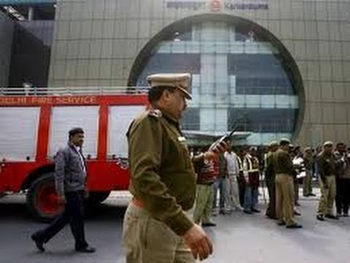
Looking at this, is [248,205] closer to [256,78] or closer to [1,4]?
[256,78]

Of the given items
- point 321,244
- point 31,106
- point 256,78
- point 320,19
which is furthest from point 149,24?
point 321,244

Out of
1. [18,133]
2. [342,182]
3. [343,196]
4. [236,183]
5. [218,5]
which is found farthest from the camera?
[218,5]

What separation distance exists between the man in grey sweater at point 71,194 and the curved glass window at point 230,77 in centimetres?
3396

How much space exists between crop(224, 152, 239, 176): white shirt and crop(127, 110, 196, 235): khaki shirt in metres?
10.5

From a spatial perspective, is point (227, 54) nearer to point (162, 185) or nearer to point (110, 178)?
point (110, 178)

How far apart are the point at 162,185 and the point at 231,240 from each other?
654cm

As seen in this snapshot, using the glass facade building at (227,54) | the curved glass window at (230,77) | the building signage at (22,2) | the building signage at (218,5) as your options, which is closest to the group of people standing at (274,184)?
the curved glass window at (230,77)

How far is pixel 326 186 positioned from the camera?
12078mm

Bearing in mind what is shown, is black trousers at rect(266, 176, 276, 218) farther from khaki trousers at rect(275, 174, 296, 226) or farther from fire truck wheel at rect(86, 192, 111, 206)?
fire truck wheel at rect(86, 192, 111, 206)

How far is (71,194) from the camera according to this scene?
7.88m

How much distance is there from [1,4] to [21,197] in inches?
1518

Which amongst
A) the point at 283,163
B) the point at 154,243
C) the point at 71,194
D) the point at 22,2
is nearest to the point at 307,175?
the point at 283,163

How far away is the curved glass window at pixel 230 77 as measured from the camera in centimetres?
4309

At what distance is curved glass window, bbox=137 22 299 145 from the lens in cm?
4309
